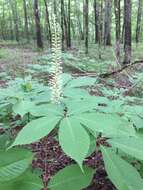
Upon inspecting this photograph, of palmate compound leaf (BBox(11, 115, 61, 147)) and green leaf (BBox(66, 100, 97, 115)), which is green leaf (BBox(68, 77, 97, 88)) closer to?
green leaf (BBox(66, 100, 97, 115))

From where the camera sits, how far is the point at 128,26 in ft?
44.6

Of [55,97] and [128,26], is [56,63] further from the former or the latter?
[128,26]

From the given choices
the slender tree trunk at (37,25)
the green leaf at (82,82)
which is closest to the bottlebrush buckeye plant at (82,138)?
the green leaf at (82,82)

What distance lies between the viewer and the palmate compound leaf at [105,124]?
51.0 inches

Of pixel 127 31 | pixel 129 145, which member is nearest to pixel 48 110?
pixel 129 145

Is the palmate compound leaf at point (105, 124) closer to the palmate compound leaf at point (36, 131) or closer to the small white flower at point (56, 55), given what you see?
the palmate compound leaf at point (36, 131)

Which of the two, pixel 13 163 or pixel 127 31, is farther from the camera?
pixel 127 31

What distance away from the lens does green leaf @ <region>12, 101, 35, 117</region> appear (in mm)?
1569

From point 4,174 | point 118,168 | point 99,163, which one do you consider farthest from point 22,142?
point 99,163

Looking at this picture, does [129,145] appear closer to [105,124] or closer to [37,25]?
[105,124]

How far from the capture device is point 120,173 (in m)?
1.35

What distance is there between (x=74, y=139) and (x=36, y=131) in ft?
0.56

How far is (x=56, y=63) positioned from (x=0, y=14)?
5063 centimetres

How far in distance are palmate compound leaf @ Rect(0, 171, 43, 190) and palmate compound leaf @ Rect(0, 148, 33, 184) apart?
5 cm
